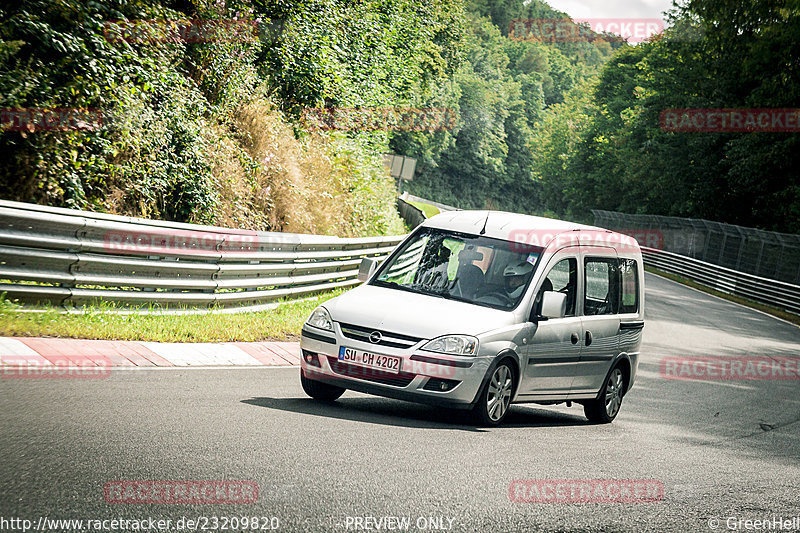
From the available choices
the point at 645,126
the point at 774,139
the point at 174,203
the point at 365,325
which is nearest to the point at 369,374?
the point at 365,325

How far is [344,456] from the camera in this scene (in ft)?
20.8

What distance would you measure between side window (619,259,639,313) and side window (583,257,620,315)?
161 millimetres

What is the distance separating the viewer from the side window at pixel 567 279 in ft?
30.4

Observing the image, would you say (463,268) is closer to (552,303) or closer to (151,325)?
(552,303)

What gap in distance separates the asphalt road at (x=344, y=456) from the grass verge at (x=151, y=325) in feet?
3.70

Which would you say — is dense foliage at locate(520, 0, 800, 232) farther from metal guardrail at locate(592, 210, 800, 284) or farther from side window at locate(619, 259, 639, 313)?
side window at locate(619, 259, 639, 313)

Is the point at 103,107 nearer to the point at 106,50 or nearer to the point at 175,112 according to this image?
the point at 106,50

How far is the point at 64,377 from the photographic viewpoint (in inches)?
309

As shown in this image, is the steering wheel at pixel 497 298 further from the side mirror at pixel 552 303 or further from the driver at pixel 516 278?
the side mirror at pixel 552 303

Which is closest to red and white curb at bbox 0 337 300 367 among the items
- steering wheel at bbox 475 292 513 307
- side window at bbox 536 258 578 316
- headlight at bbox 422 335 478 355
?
headlight at bbox 422 335 478 355

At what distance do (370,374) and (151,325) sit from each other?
3626 millimetres

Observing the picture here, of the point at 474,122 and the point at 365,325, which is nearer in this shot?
the point at 365,325

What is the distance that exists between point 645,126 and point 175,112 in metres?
51.1

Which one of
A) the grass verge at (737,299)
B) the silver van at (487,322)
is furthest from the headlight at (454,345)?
the grass verge at (737,299)
